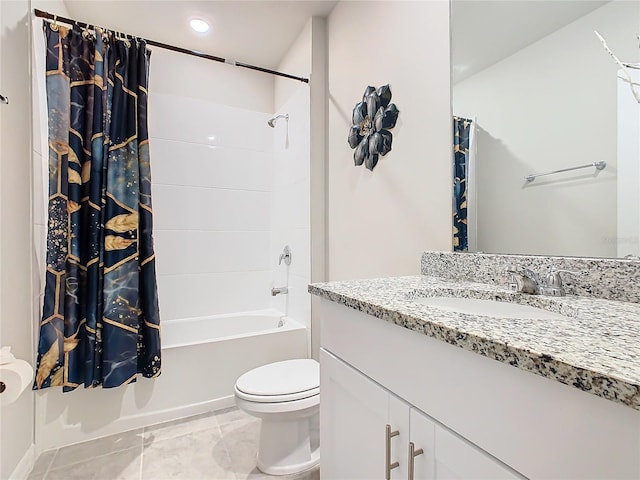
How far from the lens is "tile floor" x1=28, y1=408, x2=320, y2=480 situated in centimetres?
150

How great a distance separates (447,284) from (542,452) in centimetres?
69

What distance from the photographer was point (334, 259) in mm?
2172

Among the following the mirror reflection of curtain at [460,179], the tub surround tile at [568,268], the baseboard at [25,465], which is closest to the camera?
the tub surround tile at [568,268]

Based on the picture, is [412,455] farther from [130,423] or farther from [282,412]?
[130,423]

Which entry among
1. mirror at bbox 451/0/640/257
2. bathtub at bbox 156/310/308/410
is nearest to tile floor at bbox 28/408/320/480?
bathtub at bbox 156/310/308/410

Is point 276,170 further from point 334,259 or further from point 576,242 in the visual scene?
point 576,242

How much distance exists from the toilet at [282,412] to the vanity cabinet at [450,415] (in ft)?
1.40

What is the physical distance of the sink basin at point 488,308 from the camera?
2.85 ft

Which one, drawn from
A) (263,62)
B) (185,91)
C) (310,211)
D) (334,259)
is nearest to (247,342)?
(334,259)

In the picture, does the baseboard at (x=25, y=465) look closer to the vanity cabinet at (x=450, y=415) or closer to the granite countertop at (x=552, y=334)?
the vanity cabinet at (x=450, y=415)

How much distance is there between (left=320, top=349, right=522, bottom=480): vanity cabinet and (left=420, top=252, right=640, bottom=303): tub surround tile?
580 mm

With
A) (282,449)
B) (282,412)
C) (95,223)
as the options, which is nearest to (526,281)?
(282,412)

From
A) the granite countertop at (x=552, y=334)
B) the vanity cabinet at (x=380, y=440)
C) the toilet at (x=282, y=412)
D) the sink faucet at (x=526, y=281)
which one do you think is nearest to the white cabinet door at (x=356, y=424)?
the vanity cabinet at (x=380, y=440)

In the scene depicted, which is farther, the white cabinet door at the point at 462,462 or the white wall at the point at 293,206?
the white wall at the point at 293,206
